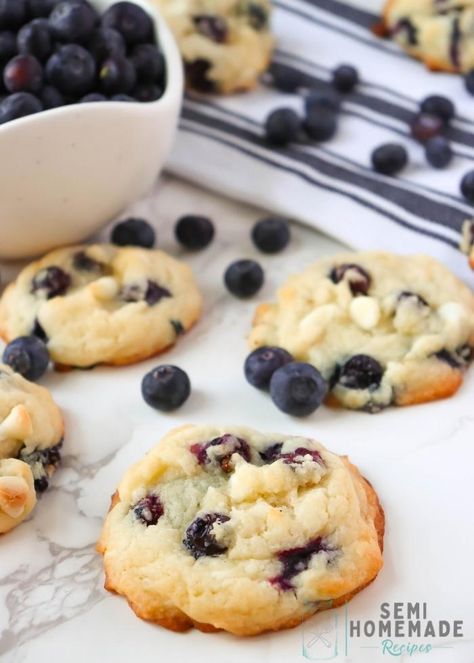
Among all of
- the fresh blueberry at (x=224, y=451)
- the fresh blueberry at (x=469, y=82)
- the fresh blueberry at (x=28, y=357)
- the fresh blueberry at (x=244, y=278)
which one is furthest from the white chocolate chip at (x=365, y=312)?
the fresh blueberry at (x=469, y=82)

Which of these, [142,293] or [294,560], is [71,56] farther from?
[294,560]

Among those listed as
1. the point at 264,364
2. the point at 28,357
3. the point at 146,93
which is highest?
the point at 146,93

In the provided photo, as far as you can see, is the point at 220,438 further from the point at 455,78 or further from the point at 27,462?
the point at 455,78

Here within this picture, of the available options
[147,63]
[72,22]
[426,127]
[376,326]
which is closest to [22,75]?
[72,22]

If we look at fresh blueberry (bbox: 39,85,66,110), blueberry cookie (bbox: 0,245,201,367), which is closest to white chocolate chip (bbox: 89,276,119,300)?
blueberry cookie (bbox: 0,245,201,367)

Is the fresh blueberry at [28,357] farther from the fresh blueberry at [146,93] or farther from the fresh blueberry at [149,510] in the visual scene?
A: the fresh blueberry at [146,93]

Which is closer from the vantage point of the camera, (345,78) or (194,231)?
(194,231)
